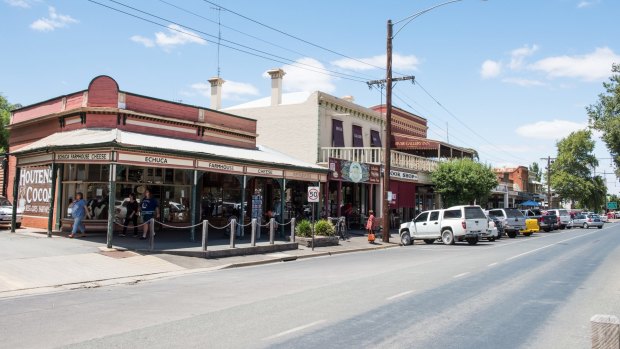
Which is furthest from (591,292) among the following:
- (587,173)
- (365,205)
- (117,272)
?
(587,173)

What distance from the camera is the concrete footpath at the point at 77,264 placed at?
11727 millimetres

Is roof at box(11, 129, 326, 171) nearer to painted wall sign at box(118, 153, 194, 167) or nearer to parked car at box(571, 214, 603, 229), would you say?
painted wall sign at box(118, 153, 194, 167)

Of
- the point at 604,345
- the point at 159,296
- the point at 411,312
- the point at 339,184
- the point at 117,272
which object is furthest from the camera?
the point at 339,184

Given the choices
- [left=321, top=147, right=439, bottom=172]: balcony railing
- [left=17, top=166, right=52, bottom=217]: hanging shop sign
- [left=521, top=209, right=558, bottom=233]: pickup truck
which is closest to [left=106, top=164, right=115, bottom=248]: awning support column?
[left=17, top=166, right=52, bottom=217]: hanging shop sign

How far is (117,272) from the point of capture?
1328cm

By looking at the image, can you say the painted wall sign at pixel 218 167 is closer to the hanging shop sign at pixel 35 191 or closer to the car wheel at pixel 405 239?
the hanging shop sign at pixel 35 191

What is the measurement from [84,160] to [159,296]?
29.3ft

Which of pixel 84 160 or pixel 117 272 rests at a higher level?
pixel 84 160

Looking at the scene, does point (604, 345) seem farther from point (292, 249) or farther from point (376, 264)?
point (292, 249)

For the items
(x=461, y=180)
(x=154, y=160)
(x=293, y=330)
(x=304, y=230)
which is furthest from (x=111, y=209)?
(x=461, y=180)

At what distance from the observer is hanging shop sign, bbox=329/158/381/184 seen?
28.0 meters

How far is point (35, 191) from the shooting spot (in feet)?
73.4

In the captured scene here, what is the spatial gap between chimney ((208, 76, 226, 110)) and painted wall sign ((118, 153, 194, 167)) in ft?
48.3

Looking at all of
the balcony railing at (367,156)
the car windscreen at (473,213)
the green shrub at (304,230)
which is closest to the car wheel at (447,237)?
the car windscreen at (473,213)
